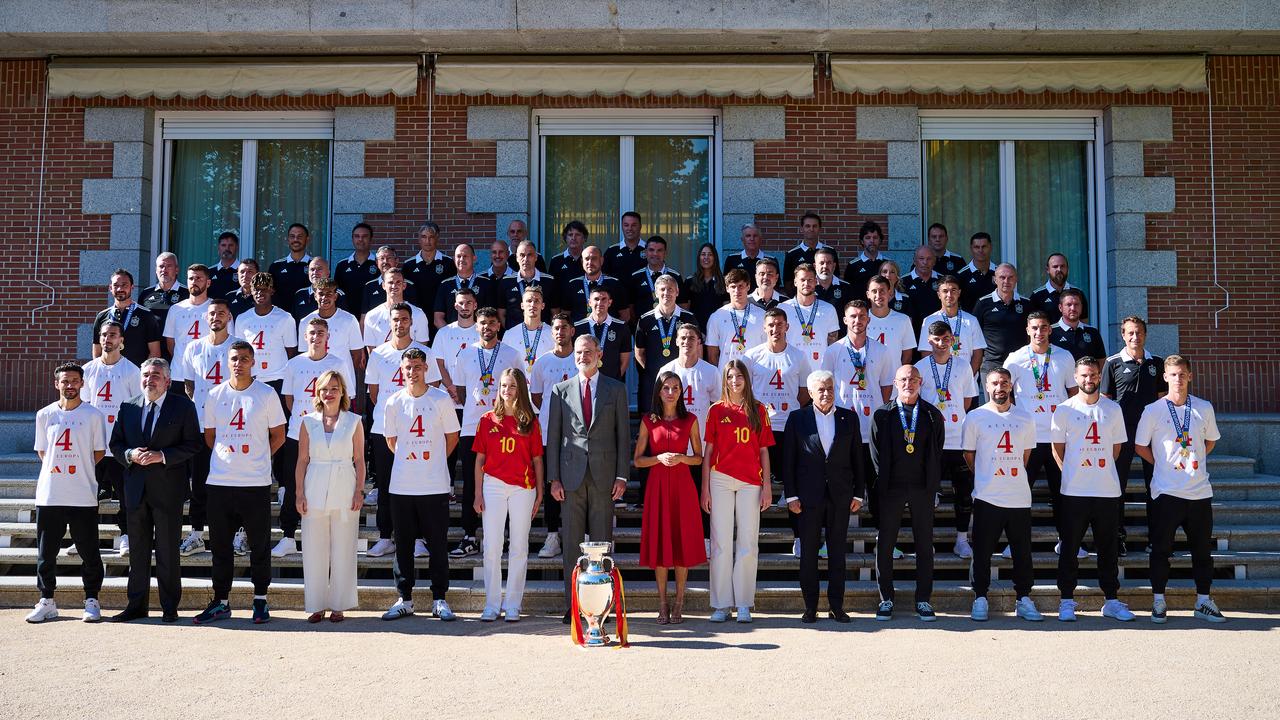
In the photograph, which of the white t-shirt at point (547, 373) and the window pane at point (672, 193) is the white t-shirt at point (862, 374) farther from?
the window pane at point (672, 193)

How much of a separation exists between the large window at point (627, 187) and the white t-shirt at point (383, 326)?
326 cm

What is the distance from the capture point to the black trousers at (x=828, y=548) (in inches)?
315

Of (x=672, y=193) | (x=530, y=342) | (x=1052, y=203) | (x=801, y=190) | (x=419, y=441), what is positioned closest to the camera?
(x=419, y=441)

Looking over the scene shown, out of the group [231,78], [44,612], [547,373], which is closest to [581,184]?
[231,78]

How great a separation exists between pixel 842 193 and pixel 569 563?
6.22 m

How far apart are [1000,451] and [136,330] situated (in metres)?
7.69

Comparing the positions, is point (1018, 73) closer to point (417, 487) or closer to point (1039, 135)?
point (1039, 135)

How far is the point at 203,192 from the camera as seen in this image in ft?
42.2

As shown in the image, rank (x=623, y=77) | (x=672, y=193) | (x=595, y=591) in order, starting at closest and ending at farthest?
(x=595, y=591)
(x=623, y=77)
(x=672, y=193)

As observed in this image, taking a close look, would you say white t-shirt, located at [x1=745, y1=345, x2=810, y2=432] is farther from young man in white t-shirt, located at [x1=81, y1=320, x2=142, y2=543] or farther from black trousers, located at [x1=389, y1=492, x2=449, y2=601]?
young man in white t-shirt, located at [x1=81, y1=320, x2=142, y2=543]

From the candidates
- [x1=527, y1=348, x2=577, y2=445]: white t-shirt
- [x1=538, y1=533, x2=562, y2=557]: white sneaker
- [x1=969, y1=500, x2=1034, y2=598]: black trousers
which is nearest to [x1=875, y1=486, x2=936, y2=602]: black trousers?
[x1=969, y1=500, x2=1034, y2=598]: black trousers

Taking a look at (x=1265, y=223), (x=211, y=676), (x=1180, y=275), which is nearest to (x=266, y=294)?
(x=211, y=676)

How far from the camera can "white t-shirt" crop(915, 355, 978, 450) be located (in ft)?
29.7

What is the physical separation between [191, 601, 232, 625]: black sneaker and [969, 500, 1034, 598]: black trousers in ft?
18.8
